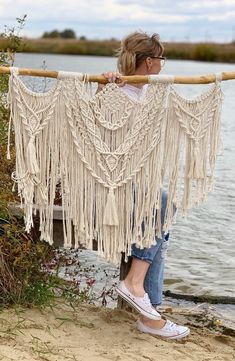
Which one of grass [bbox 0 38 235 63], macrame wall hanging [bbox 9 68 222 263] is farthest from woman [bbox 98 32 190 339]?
grass [bbox 0 38 235 63]

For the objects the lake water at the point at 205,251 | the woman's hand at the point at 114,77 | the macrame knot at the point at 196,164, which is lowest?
the lake water at the point at 205,251

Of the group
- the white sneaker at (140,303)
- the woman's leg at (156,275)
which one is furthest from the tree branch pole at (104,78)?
the white sneaker at (140,303)

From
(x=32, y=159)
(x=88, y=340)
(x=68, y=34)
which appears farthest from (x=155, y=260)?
(x=68, y=34)

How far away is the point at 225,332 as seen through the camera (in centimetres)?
529

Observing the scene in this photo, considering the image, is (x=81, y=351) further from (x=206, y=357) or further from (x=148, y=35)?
(x=148, y=35)

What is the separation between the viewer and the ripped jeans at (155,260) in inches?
175

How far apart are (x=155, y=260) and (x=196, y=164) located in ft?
1.93

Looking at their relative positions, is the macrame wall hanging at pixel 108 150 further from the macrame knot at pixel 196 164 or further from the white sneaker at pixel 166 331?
the white sneaker at pixel 166 331

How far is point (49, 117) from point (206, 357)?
4.57 ft

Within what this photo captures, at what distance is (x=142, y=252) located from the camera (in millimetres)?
4453

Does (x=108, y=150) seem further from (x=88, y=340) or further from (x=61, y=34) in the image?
(x=61, y=34)

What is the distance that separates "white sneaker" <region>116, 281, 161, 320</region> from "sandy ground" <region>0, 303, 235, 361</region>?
0.12 metres

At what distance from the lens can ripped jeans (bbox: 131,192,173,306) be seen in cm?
445

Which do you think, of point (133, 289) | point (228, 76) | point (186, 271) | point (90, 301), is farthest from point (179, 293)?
point (228, 76)
